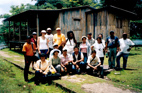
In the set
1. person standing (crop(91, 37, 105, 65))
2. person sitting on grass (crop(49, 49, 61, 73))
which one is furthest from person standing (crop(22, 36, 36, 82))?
person standing (crop(91, 37, 105, 65))

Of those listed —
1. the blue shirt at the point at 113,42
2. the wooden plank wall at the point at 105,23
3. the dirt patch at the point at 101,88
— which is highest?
the wooden plank wall at the point at 105,23

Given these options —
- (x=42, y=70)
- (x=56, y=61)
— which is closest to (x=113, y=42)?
(x=56, y=61)

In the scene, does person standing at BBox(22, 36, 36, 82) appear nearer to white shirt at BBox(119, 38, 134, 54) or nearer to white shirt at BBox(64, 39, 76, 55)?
white shirt at BBox(64, 39, 76, 55)

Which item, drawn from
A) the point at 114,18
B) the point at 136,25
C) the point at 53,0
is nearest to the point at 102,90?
the point at 114,18

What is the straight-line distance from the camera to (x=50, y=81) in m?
5.68

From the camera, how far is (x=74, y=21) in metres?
15.1

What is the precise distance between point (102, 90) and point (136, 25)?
21969 millimetres

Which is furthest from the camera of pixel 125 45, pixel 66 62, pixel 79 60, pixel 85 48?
pixel 125 45

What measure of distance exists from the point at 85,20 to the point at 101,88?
11339 millimetres

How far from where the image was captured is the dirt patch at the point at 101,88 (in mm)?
4380

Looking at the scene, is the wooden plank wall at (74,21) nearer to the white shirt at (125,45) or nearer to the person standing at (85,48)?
the white shirt at (125,45)

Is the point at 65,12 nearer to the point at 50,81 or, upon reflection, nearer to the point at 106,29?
the point at 106,29

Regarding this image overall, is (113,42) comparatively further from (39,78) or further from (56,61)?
(39,78)

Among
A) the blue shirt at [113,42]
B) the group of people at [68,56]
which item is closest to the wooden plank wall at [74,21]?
the group of people at [68,56]
